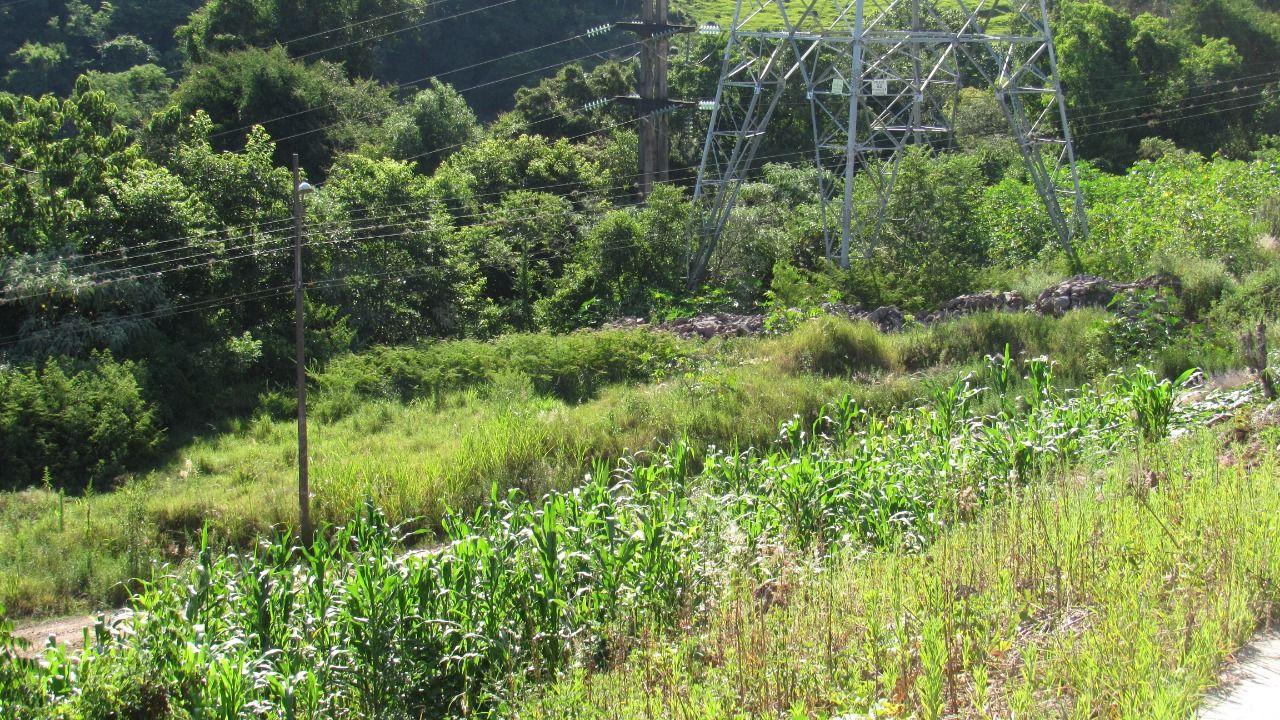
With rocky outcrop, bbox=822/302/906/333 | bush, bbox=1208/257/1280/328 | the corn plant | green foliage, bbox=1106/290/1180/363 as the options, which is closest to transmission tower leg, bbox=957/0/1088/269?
rocky outcrop, bbox=822/302/906/333

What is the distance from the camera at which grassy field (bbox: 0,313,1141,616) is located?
43.8ft

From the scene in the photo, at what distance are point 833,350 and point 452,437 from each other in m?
6.80

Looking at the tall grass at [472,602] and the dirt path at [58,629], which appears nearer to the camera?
the tall grass at [472,602]

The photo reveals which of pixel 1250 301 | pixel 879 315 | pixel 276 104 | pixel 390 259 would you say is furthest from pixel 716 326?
pixel 276 104

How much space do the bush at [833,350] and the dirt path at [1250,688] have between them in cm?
1280

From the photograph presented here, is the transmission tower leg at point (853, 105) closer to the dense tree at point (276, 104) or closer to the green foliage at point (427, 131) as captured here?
the green foliage at point (427, 131)

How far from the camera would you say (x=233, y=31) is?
128 ft

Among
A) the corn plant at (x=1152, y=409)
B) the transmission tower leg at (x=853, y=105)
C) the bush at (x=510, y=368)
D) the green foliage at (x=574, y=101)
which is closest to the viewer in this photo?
the corn plant at (x=1152, y=409)

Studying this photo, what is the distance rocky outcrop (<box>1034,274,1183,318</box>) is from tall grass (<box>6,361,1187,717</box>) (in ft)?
35.3

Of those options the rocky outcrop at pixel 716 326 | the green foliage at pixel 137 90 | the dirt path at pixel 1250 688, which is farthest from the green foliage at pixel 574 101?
the dirt path at pixel 1250 688

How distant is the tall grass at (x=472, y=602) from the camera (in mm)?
6031

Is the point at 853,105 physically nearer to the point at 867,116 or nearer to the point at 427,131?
the point at 867,116

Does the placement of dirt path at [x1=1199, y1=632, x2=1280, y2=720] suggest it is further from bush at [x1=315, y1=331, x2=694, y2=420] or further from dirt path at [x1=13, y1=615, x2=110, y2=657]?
bush at [x1=315, y1=331, x2=694, y2=420]

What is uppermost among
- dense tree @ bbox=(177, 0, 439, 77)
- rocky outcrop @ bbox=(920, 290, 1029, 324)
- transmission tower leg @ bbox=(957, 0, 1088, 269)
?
dense tree @ bbox=(177, 0, 439, 77)
